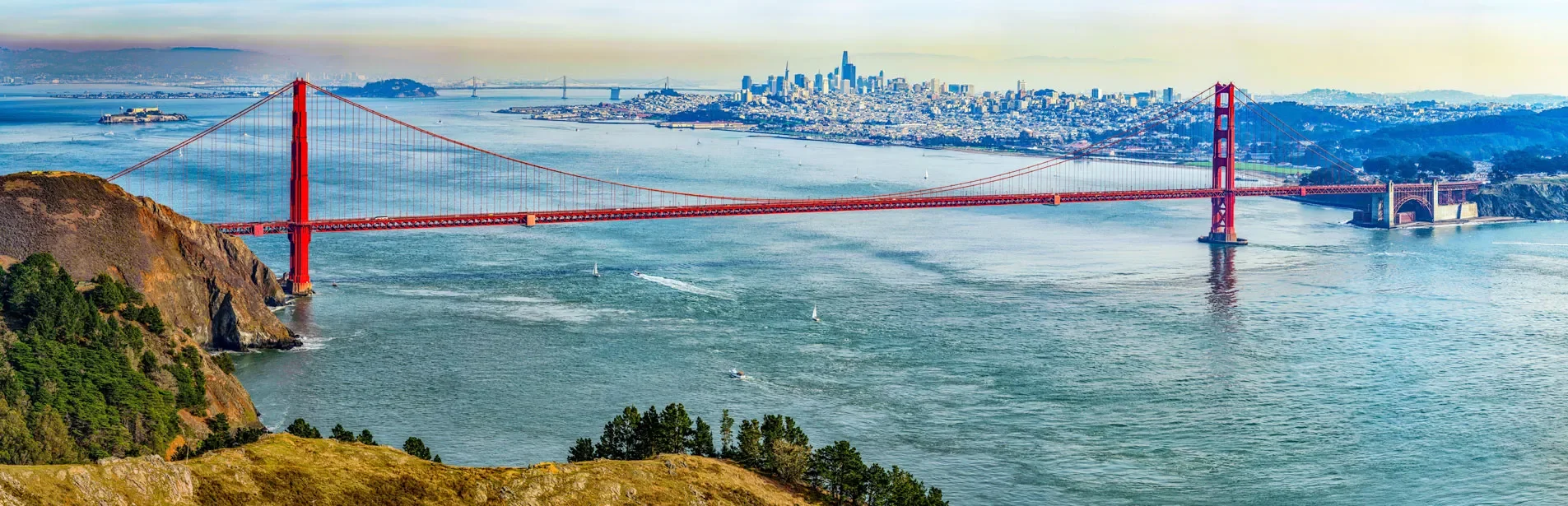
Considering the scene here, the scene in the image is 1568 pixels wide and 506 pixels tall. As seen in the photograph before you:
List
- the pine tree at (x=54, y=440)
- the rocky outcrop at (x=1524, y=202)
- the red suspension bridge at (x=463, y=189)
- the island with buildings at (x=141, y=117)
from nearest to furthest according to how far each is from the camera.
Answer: the pine tree at (x=54, y=440)
the red suspension bridge at (x=463, y=189)
the rocky outcrop at (x=1524, y=202)
the island with buildings at (x=141, y=117)

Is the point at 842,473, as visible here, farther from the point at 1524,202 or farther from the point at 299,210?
the point at 1524,202

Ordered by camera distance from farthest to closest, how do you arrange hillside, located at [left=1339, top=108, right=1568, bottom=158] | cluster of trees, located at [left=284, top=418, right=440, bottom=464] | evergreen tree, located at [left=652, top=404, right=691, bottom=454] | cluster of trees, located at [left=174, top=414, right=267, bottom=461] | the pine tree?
hillside, located at [left=1339, top=108, right=1568, bottom=158] → evergreen tree, located at [left=652, top=404, right=691, bottom=454] → the pine tree → cluster of trees, located at [left=284, top=418, right=440, bottom=464] → cluster of trees, located at [left=174, top=414, right=267, bottom=461]

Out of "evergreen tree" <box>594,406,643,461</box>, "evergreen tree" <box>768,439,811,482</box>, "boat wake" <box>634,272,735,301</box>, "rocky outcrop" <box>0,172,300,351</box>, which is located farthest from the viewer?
"boat wake" <box>634,272,735,301</box>

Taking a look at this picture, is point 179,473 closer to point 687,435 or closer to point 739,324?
point 687,435

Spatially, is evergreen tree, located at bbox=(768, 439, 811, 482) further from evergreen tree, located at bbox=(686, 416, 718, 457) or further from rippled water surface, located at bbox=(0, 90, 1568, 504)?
rippled water surface, located at bbox=(0, 90, 1568, 504)

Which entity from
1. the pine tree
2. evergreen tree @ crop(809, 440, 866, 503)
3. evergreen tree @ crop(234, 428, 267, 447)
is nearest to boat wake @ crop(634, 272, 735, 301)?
evergreen tree @ crop(809, 440, 866, 503)

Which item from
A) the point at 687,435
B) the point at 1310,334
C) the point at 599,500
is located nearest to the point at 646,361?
the point at 687,435

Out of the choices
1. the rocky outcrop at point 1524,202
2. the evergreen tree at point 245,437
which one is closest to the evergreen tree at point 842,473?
the evergreen tree at point 245,437

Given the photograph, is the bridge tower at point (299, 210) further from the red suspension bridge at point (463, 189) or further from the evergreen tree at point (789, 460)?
the evergreen tree at point (789, 460)
